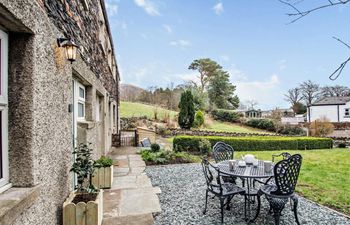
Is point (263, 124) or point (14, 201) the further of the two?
point (263, 124)

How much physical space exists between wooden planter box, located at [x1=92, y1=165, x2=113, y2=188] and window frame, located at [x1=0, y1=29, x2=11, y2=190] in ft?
11.1

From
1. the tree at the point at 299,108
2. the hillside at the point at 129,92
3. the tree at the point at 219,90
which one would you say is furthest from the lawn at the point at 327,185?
the tree at the point at 299,108

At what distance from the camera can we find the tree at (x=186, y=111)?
70.0 feet

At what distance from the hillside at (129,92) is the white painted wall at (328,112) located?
995 inches

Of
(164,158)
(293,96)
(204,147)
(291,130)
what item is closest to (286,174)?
(164,158)

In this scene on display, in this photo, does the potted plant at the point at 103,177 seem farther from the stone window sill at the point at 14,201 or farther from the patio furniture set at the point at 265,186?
the stone window sill at the point at 14,201

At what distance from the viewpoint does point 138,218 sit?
3.84m

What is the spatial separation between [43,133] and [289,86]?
43304 millimetres

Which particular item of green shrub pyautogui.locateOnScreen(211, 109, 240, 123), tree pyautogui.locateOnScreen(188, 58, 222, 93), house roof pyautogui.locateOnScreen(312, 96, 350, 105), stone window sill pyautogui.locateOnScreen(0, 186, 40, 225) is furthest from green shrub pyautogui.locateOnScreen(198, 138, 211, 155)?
house roof pyautogui.locateOnScreen(312, 96, 350, 105)

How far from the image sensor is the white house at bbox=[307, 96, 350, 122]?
2966cm

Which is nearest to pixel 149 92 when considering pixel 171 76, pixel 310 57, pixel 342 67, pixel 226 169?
pixel 171 76

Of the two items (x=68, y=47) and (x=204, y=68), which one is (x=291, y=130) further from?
(x=68, y=47)

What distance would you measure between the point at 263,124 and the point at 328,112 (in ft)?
33.1

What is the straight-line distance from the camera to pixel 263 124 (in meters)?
28.1
